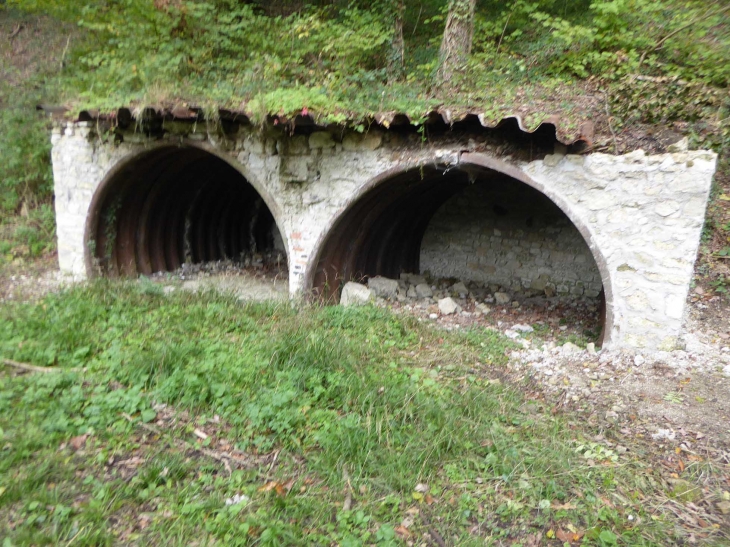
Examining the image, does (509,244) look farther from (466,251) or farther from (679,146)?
(679,146)

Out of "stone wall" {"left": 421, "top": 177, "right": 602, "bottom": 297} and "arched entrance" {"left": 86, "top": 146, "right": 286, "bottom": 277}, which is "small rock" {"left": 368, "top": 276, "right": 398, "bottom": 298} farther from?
"arched entrance" {"left": 86, "top": 146, "right": 286, "bottom": 277}

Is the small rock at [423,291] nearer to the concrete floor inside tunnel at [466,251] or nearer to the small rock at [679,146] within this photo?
the concrete floor inside tunnel at [466,251]

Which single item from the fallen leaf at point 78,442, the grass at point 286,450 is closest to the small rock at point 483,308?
the grass at point 286,450

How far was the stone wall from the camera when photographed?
302 inches

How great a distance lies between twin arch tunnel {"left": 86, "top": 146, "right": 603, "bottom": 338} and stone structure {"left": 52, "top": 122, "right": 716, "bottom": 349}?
3 cm

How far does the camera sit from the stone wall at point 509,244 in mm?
7664

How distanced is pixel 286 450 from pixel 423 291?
4.44m

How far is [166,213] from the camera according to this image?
7.73 metres

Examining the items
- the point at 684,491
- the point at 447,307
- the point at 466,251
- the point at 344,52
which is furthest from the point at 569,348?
the point at 344,52

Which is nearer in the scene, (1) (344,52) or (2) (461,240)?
(1) (344,52)

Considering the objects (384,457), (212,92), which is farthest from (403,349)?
Answer: (212,92)

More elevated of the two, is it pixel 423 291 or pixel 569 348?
pixel 423 291

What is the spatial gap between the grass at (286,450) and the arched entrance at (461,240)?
1.99m

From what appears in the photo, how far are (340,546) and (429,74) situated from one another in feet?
19.7
